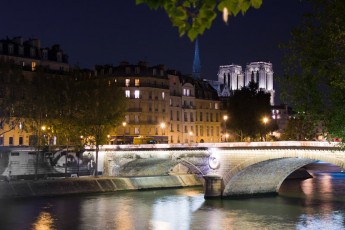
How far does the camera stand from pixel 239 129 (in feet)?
295

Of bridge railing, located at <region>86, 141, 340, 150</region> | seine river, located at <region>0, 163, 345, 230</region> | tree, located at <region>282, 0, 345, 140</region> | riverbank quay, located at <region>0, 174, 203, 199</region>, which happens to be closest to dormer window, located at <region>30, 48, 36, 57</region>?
bridge railing, located at <region>86, 141, 340, 150</region>

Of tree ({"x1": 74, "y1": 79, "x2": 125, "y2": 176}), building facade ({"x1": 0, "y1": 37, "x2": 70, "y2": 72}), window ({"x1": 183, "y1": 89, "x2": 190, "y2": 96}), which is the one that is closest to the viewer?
tree ({"x1": 74, "y1": 79, "x2": 125, "y2": 176})

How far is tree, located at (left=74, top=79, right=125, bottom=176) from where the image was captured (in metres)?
68.6

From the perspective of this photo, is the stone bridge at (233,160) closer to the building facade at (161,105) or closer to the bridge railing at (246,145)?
the bridge railing at (246,145)

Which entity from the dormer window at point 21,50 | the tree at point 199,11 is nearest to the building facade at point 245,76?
the dormer window at point 21,50

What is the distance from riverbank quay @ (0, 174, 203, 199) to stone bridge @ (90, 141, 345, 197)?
7.91 feet

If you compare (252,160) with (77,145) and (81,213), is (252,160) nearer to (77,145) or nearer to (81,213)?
(81,213)

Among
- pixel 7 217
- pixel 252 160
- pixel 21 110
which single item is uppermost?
pixel 21 110

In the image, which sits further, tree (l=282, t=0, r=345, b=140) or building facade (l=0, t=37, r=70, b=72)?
building facade (l=0, t=37, r=70, b=72)

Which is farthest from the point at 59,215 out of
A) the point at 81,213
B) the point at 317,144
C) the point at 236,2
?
the point at 236,2

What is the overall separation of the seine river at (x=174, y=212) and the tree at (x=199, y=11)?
31619 millimetres

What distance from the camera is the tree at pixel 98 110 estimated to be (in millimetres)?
68625

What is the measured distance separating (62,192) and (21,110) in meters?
10.6

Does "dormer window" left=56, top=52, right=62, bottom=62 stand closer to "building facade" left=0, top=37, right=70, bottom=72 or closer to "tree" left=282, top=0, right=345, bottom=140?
"building facade" left=0, top=37, right=70, bottom=72
